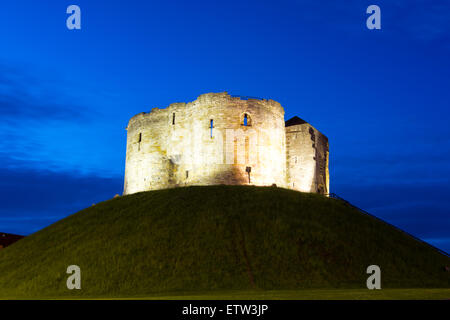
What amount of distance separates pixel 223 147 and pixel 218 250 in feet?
53.1

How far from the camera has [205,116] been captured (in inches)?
1778

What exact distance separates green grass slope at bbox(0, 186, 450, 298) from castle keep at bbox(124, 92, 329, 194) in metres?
4.59

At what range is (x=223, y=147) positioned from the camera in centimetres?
4366

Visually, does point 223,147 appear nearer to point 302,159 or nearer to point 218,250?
point 302,159

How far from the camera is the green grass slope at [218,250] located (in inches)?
1042

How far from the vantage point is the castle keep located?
4378 centimetres

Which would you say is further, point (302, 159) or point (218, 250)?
point (302, 159)

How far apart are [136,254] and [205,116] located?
19.6 metres

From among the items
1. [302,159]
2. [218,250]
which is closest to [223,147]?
[302,159]

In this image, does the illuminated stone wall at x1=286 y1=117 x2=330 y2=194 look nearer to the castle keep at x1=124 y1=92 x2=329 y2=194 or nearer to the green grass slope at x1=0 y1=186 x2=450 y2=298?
the castle keep at x1=124 y1=92 x2=329 y2=194

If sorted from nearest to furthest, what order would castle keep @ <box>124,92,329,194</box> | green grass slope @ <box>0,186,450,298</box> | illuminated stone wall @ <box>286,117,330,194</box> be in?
green grass slope @ <box>0,186,450,298</box> → castle keep @ <box>124,92,329,194</box> → illuminated stone wall @ <box>286,117,330,194</box>

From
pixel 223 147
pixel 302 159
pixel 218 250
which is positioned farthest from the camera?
pixel 302 159

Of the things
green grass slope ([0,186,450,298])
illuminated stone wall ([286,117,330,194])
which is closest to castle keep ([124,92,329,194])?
illuminated stone wall ([286,117,330,194])
